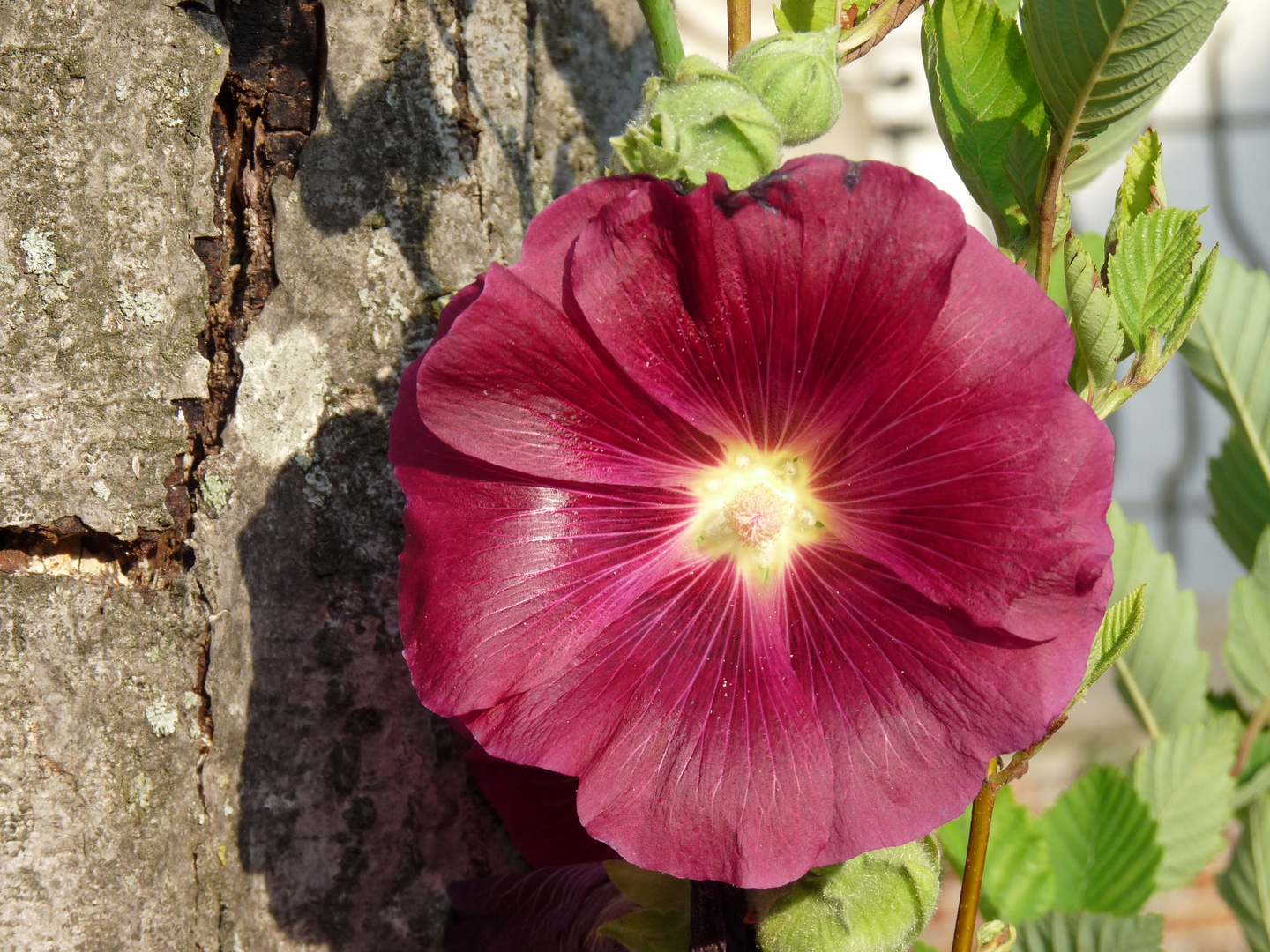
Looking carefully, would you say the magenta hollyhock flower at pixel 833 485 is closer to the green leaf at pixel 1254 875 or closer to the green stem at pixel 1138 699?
the green stem at pixel 1138 699

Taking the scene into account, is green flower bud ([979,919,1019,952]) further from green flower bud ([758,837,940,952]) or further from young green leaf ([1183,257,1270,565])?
young green leaf ([1183,257,1270,565])

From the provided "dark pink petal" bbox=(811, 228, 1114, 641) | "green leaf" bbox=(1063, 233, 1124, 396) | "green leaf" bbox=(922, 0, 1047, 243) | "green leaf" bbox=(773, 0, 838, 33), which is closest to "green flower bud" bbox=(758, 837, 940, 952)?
"dark pink petal" bbox=(811, 228, 1114, 641)

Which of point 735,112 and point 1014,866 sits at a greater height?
point 735,112

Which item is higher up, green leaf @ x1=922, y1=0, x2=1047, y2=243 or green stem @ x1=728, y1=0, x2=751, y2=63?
green stem @ x1=728, y1=0, x2=751, y2=63

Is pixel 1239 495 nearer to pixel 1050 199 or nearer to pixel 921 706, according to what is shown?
pixel 1050 199

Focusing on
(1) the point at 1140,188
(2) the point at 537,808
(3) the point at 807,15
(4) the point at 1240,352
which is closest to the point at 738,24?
(3) the point at 807,15

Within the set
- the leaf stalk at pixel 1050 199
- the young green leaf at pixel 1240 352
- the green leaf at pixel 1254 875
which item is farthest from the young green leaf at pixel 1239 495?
the leaf stalk at pixel 1050 199

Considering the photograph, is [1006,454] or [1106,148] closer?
[1006,454]
